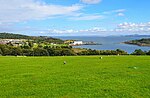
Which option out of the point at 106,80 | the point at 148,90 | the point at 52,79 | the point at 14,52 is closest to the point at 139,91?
the point at 148,90

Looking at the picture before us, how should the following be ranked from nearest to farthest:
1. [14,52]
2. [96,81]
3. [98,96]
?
[98,96] < [96,81] < [14,52]

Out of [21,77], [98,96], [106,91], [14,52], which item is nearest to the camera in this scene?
[98,96]

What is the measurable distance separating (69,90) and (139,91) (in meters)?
4.01

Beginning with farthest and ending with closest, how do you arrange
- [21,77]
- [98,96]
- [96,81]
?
[21,77] < [96,81] < [98,96]

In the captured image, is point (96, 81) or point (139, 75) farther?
point (139, 75)

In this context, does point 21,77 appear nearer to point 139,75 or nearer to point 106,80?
point 106,80

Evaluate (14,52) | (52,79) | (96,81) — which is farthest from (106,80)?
(14,52)

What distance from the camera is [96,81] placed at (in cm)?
1748

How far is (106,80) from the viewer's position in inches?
702

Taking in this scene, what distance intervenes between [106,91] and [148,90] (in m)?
2.50

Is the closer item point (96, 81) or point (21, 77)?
point (96, 81)

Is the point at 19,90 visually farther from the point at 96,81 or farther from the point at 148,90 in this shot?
the point at 148,90

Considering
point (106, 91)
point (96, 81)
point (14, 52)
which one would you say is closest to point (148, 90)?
point (106, 91)

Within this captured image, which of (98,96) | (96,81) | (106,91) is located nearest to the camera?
(98,96)
